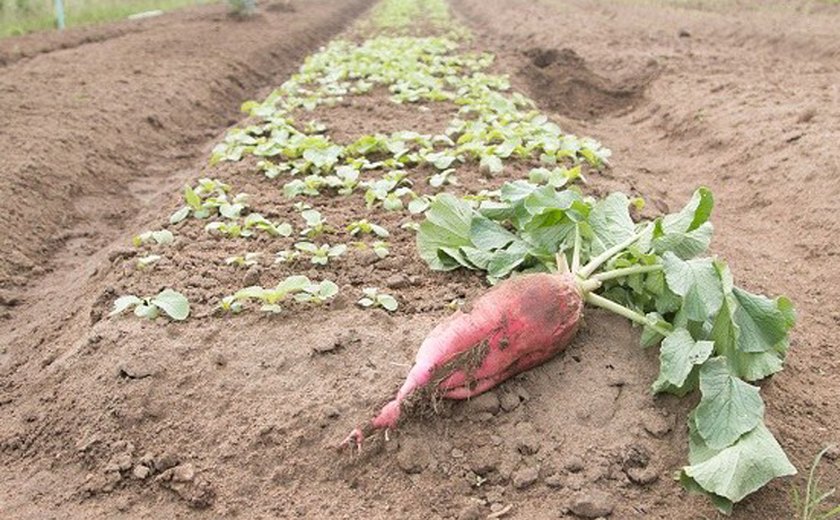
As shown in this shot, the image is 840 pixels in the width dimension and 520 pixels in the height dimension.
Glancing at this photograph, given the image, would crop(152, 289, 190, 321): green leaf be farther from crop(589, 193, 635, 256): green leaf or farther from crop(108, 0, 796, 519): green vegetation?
crop(589, 193, 635, 256): green leaf

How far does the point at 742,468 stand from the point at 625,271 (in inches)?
35.3

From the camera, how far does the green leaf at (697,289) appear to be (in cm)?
279

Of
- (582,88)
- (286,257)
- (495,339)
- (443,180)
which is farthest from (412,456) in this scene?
(582,88)

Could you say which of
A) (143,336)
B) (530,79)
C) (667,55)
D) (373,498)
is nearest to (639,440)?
(373,498)

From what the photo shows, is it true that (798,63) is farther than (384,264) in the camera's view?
Yes

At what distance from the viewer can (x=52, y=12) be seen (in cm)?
1485

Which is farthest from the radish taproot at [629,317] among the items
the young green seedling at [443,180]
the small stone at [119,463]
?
the young green seedling at [443,180]

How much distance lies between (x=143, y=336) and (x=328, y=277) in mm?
836

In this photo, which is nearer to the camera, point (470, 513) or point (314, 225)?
point (470, 513)

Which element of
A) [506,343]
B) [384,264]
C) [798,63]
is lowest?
[798,63]

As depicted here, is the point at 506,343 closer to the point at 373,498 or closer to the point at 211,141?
the point at 373,498

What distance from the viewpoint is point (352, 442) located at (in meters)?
2.74

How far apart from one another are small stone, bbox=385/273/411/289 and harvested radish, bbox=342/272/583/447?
2.12ft

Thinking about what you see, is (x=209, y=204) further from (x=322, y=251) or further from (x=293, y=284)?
(x=293, y=284)
